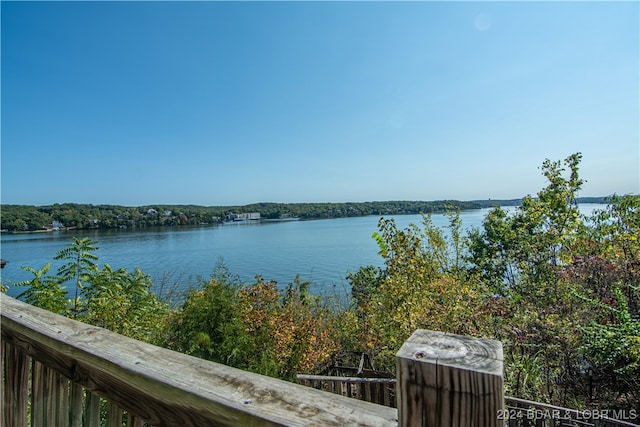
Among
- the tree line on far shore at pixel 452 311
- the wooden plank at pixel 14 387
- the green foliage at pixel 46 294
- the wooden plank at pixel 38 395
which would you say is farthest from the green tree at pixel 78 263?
the wooden plank at pixel 38 395

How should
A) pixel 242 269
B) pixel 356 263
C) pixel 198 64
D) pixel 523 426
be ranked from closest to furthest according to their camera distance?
pixel 523 426, pixel 198 64, pixel 242 269, pixel 356 263

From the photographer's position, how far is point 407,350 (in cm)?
45

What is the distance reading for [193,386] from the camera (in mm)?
610

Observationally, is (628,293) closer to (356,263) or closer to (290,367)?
(290,367)

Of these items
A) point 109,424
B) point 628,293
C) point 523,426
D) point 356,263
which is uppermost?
point 109,424

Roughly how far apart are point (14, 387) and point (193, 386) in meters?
0.98

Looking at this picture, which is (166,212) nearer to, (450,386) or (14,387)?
(14,387)

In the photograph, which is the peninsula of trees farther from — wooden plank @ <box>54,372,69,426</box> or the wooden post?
the wooden post

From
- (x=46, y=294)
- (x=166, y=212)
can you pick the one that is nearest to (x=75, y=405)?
(x=46, y=294)

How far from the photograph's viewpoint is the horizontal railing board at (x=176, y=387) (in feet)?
1.69

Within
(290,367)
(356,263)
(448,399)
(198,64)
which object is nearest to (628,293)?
(290,367)

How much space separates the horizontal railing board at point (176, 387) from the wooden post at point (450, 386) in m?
0.07

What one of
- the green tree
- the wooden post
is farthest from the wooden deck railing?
the green tree

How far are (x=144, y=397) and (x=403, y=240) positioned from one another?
13.5ft
